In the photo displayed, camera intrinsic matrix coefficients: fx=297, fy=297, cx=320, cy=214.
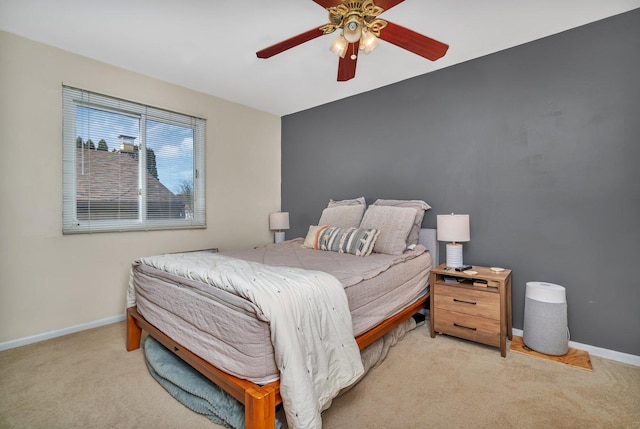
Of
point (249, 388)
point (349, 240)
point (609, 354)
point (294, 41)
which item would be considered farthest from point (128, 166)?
point (609, 354)

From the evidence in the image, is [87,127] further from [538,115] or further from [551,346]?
[551,346]

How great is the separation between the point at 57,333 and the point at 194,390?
1.85 meters

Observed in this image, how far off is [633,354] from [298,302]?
2.55 m

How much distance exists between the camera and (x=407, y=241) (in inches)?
117

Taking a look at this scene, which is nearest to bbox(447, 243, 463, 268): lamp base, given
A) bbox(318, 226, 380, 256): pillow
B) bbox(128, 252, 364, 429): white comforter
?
bbox(318, 226, 380, 256): pillow

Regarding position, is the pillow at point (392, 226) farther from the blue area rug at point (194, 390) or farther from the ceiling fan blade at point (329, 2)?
the ceiling fan blade at point (329, 2)

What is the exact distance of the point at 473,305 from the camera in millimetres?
2354

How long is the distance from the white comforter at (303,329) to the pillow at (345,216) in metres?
1.66

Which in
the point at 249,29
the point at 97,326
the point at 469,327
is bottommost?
the point at 97,326

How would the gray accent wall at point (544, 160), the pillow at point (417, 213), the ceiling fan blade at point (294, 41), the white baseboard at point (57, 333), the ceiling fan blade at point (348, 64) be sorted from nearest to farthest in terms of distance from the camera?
the ceiling fan blade at point (294, 41) < the ceiling fan blade at point (348, 64) < the gray accent wall at point (544, 160) < the white baseboard at point (57, 333) < the pillow at point (417, 213)

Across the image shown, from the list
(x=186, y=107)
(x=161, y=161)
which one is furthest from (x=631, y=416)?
(x=186, y=107)

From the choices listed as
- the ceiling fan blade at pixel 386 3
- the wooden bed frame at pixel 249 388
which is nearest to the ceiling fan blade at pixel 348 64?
the ceiling fan blade at pixel 386 3

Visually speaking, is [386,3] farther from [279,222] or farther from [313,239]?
[279,222]

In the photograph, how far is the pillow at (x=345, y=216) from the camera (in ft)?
10.8
